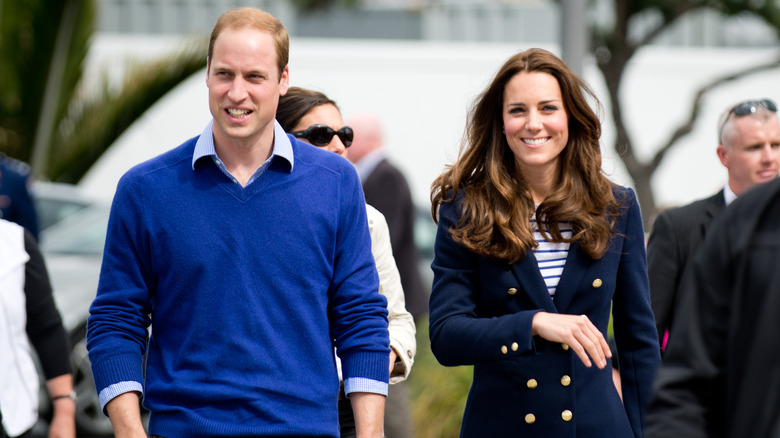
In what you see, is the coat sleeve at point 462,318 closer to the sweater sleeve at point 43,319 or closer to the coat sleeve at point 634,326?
the coat sleeve at point 634,326

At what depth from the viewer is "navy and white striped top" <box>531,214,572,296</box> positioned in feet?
12.0

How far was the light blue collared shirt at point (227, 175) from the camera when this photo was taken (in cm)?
324

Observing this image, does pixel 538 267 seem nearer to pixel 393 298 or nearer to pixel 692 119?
pixel 393 298

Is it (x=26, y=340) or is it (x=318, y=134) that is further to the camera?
(x=26, y=340)

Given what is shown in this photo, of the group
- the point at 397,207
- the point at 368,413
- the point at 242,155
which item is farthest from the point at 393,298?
the point at 397,207

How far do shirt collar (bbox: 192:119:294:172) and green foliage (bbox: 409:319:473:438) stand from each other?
14.3 feet

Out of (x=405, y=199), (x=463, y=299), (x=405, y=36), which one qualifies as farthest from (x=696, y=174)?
(x=463, y=299)

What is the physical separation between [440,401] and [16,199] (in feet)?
11.5

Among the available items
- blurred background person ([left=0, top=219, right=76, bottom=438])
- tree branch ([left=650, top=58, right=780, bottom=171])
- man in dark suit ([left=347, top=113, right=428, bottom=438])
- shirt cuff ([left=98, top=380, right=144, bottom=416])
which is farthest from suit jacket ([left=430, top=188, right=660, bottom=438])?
tree branch ([left=650, top=58, right=780, bottom=171])

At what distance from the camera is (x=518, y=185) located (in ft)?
12.5

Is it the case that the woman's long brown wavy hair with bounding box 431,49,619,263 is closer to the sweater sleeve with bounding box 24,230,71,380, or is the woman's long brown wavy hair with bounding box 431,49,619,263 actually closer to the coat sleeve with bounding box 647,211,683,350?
the coat sleeve with bounding box 647,211,683,350

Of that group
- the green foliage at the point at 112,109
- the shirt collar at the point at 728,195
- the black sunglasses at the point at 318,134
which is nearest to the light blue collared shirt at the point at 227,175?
the black sunglasses at the point at 318,134

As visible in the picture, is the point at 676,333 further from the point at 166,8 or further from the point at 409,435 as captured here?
the point at 166,8

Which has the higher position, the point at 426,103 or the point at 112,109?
the point at 112,109
